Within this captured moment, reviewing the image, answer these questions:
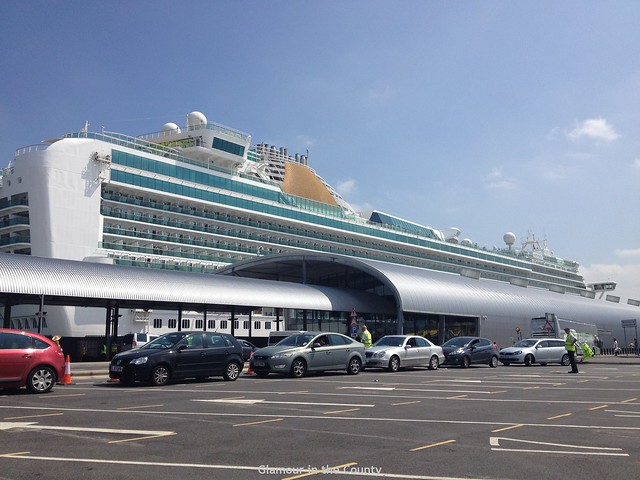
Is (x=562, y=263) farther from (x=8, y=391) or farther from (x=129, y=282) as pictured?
(x=8, y=391)

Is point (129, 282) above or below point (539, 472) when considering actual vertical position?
above

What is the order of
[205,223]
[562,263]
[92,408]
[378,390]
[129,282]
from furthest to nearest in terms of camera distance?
[562,263] < [205,223] < [129,282] < [378,390] < [92,408]

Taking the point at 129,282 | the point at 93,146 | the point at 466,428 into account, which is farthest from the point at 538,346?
the point at 93,146

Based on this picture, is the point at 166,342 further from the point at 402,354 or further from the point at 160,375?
the point at 402,354

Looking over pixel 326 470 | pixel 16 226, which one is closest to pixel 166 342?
pixel 326 470

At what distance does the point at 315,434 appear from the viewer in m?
8.37

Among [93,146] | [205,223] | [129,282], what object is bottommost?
[129,282]

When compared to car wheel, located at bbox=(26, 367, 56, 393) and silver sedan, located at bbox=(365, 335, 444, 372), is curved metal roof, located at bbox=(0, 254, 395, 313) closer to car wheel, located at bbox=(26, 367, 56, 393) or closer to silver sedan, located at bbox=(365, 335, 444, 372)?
silver sedan, located at bbox=(365, 335, 444, 372)

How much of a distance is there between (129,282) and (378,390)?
59.8 feet

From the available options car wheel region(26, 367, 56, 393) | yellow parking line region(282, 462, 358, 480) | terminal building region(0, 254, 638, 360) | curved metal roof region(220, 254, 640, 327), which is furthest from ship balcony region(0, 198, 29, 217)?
yellow parking line region(282, 462, 358, 480)

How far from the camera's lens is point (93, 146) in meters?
46.9

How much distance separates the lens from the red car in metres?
12.9

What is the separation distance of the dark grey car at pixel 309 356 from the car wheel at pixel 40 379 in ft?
21.6

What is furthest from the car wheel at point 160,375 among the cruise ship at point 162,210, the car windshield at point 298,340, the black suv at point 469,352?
the cruise ship at point 162,210
